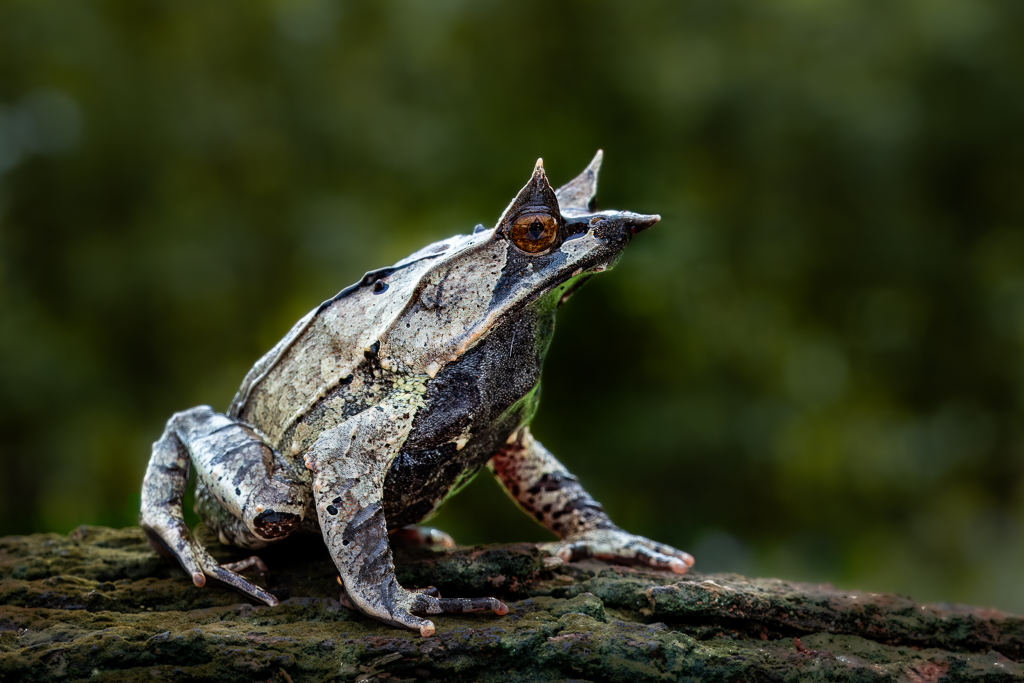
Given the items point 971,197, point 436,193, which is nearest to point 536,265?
point 436,193

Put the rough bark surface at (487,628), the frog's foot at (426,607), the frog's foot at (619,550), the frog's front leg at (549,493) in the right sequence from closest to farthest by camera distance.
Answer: the rough bark surface at (487,628) < the frog's foot at (426,607) < the frog's foot at (619,550) < the frog's front leg at (549,493)

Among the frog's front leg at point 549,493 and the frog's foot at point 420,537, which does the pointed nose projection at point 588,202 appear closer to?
the frog's front leg at point 549,493

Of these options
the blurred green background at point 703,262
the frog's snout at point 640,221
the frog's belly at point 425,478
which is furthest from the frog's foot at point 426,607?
the blurred green background at point 703,262

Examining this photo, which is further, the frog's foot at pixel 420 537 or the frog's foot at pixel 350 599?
the frog's foot at pixel 420 537

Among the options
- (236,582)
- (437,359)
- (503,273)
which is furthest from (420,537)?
(503,273)

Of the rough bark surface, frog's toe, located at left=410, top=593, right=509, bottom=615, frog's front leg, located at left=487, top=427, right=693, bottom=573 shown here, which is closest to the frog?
frog's toe, located at left=410, top=593, right=509, bottom=615

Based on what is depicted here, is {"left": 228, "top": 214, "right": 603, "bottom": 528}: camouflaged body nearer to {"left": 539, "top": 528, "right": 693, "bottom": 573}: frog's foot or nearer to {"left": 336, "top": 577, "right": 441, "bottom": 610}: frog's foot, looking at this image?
{"left": 336, "top": 577, "right": 441, "bottom": 610}: frog's foot

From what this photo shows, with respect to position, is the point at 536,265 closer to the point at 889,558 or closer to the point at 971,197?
the point at 889,558
